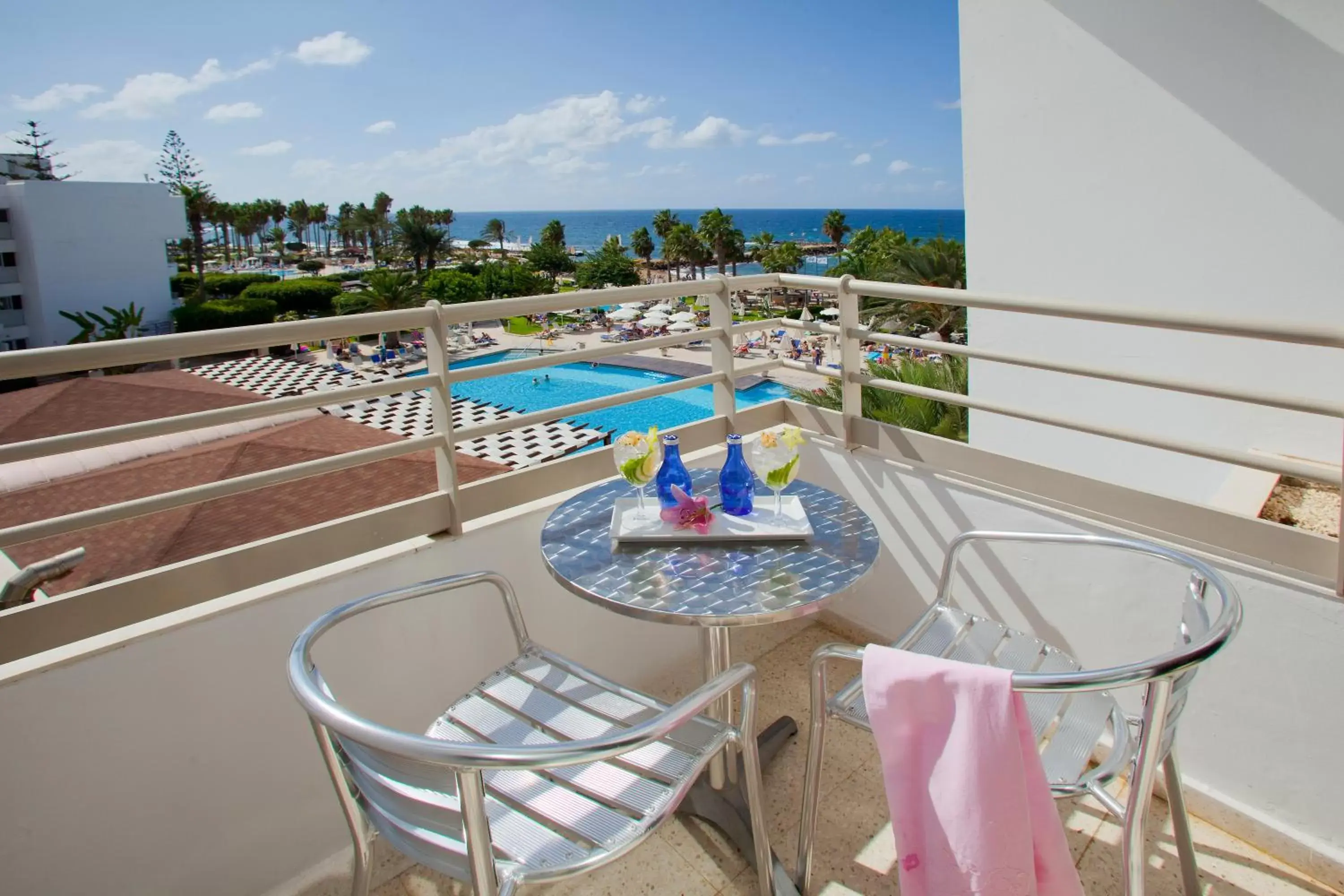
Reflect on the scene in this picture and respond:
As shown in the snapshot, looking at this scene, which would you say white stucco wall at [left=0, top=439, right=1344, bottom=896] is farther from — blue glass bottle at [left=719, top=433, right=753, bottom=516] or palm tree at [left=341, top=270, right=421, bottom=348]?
palm tree at [left=341, top=270, right=421, bottom=348]

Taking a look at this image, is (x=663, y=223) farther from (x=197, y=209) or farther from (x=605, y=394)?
(x=605, y=394)

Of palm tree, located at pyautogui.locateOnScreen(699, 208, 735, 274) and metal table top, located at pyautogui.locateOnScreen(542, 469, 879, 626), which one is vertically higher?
palm tree, located at pyautogui.locateOnScreen(699, 208, 735, 274)

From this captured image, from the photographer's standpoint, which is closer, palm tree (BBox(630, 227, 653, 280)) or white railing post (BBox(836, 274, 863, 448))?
white railing post (BBox(836, 274, 863, 448))

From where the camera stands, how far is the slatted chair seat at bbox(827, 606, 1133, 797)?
123 centimetres

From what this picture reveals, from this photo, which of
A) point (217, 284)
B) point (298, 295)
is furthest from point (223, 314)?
point (217, 284)

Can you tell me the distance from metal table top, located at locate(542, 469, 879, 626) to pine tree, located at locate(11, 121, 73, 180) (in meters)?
46.9

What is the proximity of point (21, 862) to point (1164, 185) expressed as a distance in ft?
16.6

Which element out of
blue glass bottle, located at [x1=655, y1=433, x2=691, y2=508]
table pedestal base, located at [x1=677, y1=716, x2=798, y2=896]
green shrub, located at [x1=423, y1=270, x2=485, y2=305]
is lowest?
table pedestal base, located at [x1=677, y1=716, x2=798, y2=896]

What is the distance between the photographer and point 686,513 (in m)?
1.66

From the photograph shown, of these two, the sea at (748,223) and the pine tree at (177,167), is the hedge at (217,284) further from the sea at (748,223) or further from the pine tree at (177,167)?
the sea at (748,223)

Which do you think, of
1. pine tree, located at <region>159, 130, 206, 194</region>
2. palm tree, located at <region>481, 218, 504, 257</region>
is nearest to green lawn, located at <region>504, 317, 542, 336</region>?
pine tree, located at <region>159, 130, 206, 194</region>

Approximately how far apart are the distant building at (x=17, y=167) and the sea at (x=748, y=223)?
35032 mm

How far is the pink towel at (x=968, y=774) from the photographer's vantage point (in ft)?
3.28

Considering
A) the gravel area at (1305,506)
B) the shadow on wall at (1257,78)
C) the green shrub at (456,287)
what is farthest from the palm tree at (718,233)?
the gravel area at (1305,506)
